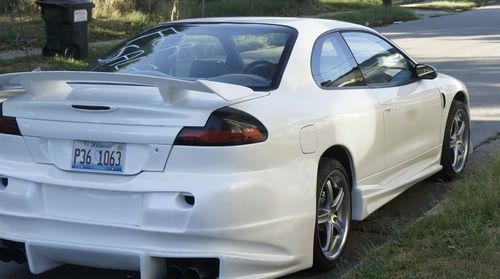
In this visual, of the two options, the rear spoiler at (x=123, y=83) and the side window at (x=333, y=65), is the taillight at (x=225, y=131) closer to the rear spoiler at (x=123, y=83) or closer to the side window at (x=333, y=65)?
the rear spoiler at (x=123, y=83)

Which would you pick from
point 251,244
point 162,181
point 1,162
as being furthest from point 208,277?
point 1,162

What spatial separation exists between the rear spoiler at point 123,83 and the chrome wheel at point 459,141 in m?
3.02

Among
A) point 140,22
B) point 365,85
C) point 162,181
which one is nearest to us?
point 162,181

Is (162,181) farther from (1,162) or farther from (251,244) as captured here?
(1,162)

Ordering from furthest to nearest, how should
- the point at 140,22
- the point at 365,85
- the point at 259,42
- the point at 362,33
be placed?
the point at 140,22 → the point at 362,33 → the point at 365,85 → the point at 259,42

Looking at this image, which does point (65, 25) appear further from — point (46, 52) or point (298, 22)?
point (298, 22)

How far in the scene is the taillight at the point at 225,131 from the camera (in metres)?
3.81

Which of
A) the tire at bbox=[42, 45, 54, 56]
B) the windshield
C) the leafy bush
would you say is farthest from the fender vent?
the leafy bush


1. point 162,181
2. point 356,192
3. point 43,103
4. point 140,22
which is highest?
point 43,103

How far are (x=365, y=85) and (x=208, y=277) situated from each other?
209cm

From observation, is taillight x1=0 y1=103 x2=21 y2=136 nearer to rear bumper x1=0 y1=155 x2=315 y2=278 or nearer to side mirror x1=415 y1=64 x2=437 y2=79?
rear bumper x1=0 y1=155 x2=315 y2=278

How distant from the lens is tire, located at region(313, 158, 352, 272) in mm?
4434

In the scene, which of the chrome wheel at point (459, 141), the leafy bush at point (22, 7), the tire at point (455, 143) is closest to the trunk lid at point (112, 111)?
the tire at point (455, 143)

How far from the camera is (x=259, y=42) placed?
491 centimetres
